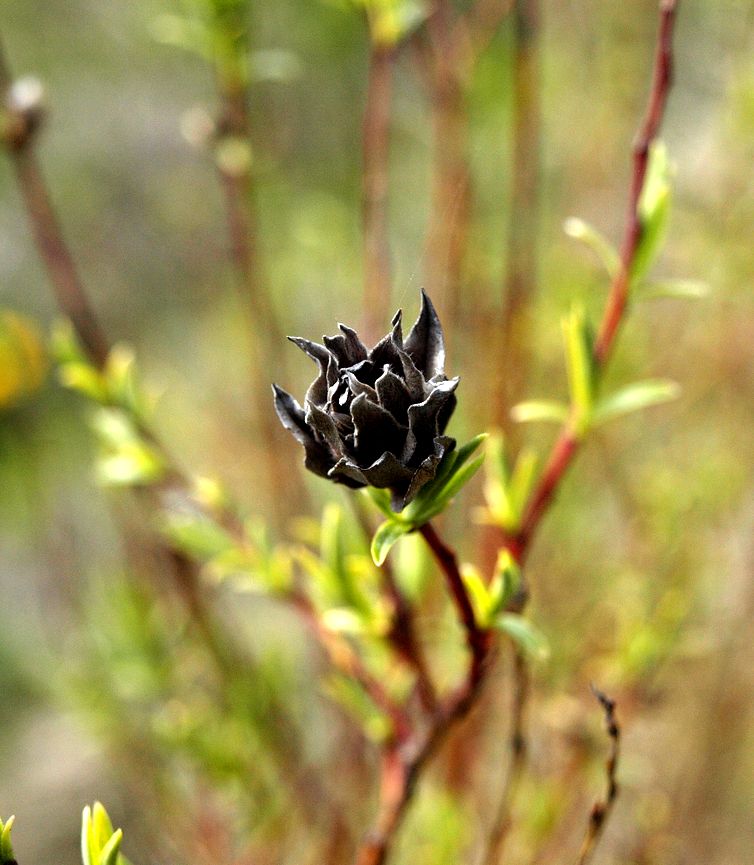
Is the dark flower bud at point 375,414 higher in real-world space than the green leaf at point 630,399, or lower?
lower

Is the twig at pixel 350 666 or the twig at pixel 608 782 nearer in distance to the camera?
the twig at pixel 608 782

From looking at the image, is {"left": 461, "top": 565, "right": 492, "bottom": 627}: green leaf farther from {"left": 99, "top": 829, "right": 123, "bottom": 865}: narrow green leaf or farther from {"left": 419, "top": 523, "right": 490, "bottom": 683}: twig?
{"left": 99, "top": 829, "right": 123, "bottom": 865}: narrow green leaf

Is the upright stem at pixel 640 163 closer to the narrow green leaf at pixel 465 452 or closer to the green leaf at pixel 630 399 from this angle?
the green leaf at pixel 630 399

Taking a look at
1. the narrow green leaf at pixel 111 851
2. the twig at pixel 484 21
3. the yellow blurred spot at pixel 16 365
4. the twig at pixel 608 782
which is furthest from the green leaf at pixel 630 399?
the yellow blurred spot at pixel 16 365

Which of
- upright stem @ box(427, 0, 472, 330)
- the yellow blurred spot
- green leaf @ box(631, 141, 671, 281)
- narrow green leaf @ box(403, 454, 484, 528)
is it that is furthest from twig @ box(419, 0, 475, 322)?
the yellow blurred spot

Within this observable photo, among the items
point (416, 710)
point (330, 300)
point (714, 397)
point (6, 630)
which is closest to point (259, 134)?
point (330, 300)

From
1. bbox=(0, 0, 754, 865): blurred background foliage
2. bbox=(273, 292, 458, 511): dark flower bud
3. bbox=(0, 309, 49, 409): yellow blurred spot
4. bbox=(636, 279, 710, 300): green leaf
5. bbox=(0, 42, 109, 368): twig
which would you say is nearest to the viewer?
bbox=(273, 292, 458, 511): dark flower bud

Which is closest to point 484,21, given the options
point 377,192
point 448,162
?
point 448,162
